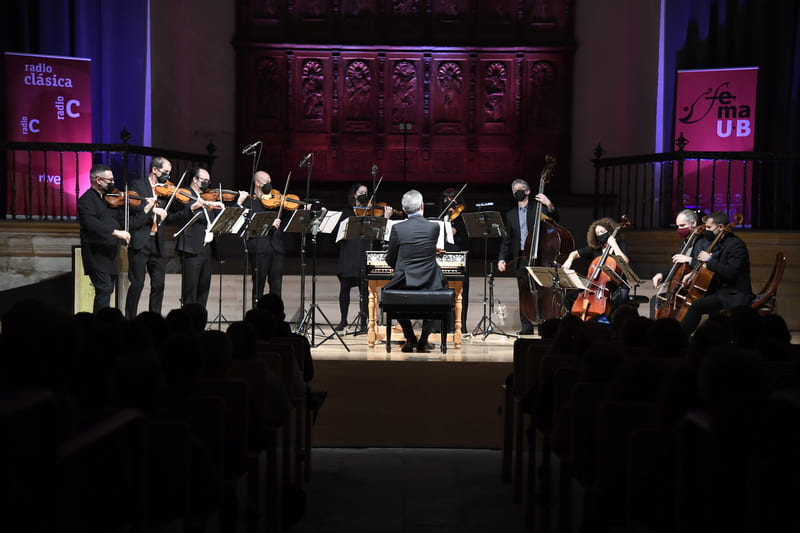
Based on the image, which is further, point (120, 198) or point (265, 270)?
point (265, 270)

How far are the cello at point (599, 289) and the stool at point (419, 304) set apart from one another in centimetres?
107

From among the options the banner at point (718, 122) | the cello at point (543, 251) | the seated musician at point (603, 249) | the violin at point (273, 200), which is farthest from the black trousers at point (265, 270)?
the banner at point (718, 122)

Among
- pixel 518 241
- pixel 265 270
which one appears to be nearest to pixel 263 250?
pixel 265 270

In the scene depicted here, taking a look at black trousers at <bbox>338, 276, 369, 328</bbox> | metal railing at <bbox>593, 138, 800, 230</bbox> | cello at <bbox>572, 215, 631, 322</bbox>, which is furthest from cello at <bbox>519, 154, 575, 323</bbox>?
metal railing at <bbox>593, 138, 800, 230</bbox>

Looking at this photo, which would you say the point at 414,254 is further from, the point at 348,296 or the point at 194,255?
the point at 194,255

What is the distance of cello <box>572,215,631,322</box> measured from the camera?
664 centimetres

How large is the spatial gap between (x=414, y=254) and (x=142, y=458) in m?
4.63

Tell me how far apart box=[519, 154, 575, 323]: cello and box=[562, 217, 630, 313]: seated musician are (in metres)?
0.13

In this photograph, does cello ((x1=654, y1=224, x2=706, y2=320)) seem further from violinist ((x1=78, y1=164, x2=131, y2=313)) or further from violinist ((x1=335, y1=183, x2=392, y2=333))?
violinist ((x1=78, y1=164, x2=131, y2=313))

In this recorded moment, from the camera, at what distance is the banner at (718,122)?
380 inches

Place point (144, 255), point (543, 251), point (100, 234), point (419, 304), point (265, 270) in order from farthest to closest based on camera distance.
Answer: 1. point (265, 270)
2. point (543, 251)
3. point (144, 255)
4. point (100, 234)
5. point (419, 304)

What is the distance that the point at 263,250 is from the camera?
23.8 ft

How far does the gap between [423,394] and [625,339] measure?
219 cm

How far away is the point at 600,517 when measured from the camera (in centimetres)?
238
